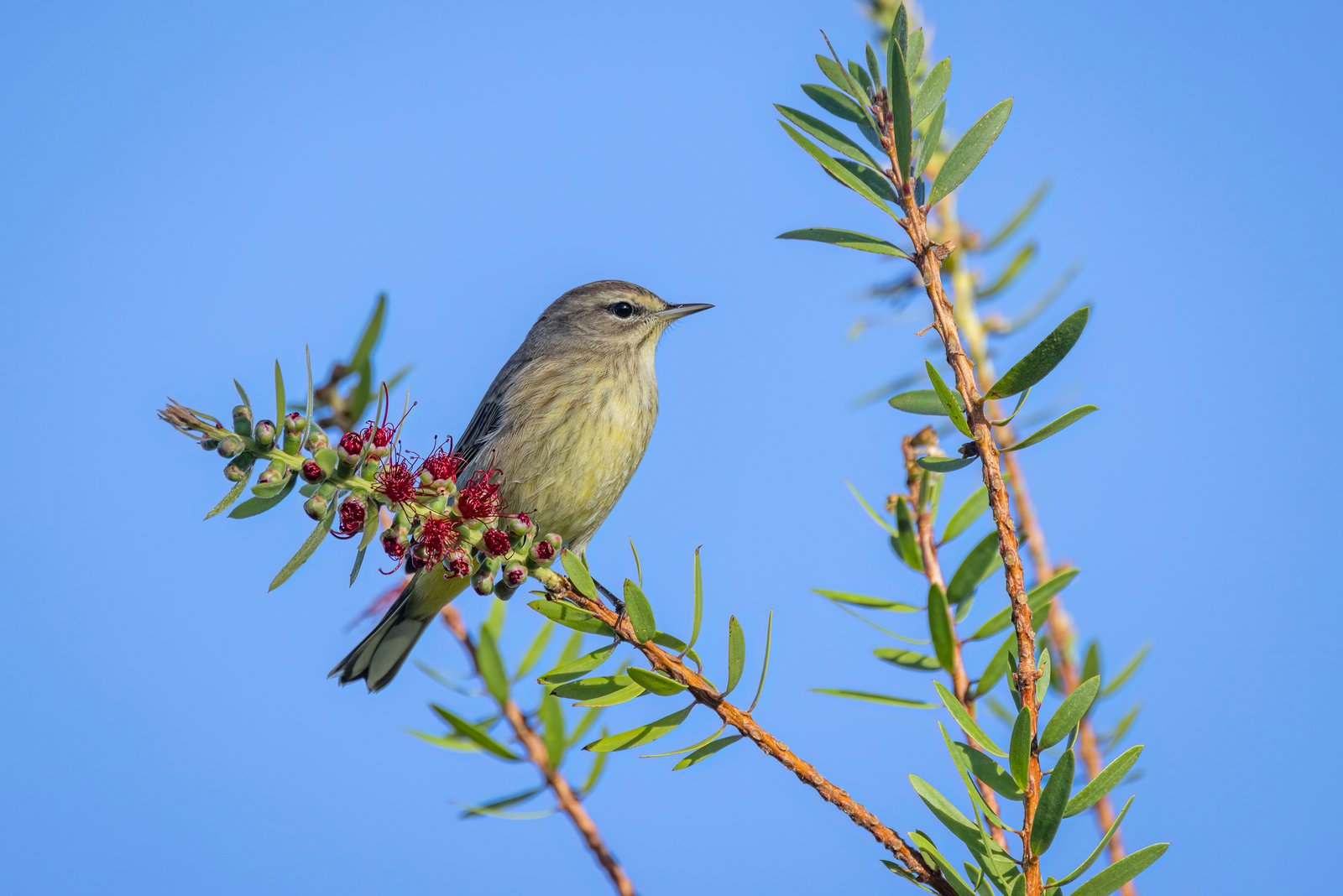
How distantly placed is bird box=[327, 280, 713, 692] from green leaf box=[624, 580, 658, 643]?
2945 millimetres

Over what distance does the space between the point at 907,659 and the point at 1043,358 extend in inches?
30.6

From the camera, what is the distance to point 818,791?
1960mm

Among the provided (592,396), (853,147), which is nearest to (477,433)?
(592,396)

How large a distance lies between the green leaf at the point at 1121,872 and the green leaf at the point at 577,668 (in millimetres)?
1026

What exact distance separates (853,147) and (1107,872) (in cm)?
136

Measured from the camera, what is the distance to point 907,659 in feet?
7.55

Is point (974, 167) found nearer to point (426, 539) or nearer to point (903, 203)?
point (903, 203)

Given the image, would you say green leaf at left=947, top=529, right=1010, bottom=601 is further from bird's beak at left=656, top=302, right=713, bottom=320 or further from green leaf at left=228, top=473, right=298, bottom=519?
bird's beak at left=656, top=302, right=713, bottom=320

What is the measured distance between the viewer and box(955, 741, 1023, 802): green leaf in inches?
69.9

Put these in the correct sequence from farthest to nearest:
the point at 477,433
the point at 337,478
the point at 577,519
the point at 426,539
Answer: the point at 477,433
the point at 577,519
the point at 426,539
the point at 337,478

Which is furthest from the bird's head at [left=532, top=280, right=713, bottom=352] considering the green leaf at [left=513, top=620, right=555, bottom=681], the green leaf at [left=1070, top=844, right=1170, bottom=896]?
the green leaf at [left=1070, top=844, right=1170, bottom=896]

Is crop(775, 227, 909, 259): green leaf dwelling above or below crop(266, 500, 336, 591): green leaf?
above

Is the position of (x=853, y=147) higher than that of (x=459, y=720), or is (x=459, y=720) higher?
(x=853, y=147)

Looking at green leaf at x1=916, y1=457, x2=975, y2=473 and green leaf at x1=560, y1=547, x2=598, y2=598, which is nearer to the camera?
green leaf at x1=916, y1=457, x2=975, y2=473
